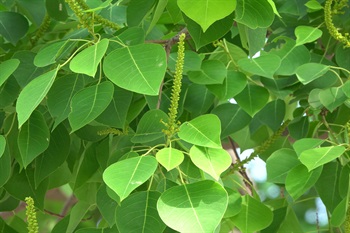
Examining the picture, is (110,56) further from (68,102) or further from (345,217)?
(345,217)

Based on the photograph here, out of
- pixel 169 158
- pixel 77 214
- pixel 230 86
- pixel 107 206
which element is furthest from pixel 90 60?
pixel 77 214

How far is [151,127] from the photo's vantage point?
1269mm

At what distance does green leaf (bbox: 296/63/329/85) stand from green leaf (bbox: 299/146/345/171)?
20 cm

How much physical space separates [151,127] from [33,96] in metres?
0.22

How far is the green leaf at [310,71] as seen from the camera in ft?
4.67

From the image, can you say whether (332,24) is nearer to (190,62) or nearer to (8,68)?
(190,62)

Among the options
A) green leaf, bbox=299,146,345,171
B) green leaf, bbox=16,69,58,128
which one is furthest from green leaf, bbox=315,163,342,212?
green leaf, bbox=16,69,58,128

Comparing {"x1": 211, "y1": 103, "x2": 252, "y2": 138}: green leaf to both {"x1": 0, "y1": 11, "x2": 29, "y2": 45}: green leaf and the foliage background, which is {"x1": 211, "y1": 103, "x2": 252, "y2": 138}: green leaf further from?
{"x1": 0, "y1": 11, "x2": 29, "y2": 45}: green leaf

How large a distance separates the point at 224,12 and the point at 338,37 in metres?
0.37

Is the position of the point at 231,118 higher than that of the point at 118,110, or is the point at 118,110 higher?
the point at 118,110

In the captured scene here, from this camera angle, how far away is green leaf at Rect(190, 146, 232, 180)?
3.58ft

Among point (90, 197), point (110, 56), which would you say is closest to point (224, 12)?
point (110, 56)

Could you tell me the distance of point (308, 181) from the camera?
4.29 feet

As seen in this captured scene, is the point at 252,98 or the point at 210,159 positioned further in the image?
the point at 252,98
